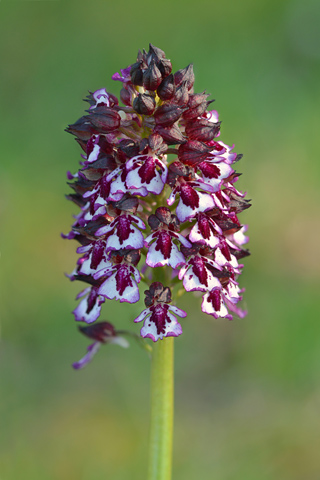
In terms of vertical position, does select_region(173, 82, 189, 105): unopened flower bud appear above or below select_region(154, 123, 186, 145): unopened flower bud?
above

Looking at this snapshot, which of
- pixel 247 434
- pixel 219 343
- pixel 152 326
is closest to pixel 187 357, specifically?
pixel 219 343

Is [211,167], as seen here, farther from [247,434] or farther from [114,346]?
[114,346]

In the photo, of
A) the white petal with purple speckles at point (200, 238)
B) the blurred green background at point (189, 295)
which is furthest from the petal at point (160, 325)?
the blurred green background at point (189, 295)

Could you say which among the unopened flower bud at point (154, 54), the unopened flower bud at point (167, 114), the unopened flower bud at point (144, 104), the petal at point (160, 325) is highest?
the unopened flower bud at point (154, 54)

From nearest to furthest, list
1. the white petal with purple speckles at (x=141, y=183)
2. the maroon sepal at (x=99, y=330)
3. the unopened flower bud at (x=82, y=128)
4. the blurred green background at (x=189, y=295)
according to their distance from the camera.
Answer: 1. the white petal with purple speckles at (x=141, y=183)
2. the unopened flower bud at (x=82, y=128)
3. the maroon sepal at (x=99, y=330)
4. the blurred green background at (x=189, y=295)

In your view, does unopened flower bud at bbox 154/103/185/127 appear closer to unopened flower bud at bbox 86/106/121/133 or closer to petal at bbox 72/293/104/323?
unopened flower bud at bbox 86/106/121/133

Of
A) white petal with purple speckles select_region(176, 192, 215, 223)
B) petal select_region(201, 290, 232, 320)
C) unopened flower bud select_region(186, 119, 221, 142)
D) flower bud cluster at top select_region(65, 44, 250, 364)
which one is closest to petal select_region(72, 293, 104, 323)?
flower bud cluster at top select_region(65, 44, 250, 364)

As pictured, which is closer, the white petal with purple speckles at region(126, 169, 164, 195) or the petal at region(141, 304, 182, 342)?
the white petal with purple speckles at region(126, 169, 164, 195)

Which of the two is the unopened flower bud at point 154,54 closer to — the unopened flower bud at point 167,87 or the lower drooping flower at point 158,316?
the unopened flower bud at point 167,87

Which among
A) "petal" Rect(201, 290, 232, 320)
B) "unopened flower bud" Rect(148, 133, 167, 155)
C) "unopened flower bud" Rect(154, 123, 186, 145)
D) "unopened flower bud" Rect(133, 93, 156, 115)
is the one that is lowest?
"petal" Rect(201, 290, 232, 320)
